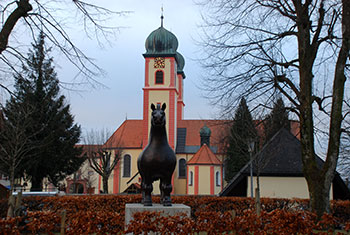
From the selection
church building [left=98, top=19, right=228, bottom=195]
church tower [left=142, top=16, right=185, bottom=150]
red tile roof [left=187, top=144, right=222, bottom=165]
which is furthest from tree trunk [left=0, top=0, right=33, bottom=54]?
red tile roof [left=187, top=144, right=222, bottom=165]

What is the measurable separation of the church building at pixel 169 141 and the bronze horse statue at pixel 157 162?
123 ft

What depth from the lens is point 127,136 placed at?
52656 mm

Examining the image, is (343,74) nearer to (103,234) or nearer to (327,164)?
(327,164)

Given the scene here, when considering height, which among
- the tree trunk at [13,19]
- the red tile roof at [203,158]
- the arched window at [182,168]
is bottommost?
the arched window at [182,168]

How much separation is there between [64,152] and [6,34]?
21.7 m

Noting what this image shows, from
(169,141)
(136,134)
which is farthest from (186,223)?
(136,134)

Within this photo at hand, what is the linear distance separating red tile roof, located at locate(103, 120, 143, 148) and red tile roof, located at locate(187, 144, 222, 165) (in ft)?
27.1

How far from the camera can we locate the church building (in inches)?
1820

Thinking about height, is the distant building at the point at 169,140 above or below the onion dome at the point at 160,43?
below

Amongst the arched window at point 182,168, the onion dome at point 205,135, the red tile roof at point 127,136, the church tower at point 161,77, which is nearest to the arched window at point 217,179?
the arched window at point 182,168

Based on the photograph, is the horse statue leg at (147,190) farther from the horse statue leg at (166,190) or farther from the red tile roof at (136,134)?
the red tile roof at (136,134)

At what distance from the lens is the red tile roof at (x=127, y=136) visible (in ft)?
166

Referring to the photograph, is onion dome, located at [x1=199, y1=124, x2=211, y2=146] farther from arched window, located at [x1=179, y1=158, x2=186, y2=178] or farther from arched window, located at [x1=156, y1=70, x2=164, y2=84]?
arched window, located at [x1=156, y1=70, x2=164, y2=84]

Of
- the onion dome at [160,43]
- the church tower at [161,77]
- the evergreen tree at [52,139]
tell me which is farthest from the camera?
the onion dome at [160,43]
